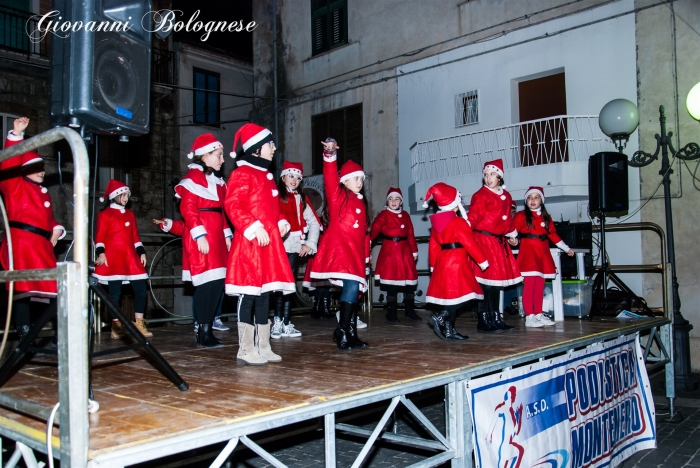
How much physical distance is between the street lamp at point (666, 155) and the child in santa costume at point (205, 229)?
21.2 feet

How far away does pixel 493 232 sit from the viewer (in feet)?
20.7

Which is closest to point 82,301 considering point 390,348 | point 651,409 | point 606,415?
point 390,348

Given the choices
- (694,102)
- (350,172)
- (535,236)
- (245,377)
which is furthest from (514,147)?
(245,377)

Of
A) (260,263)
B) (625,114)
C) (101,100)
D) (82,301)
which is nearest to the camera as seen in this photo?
(82,301)

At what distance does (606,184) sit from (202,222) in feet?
21.2

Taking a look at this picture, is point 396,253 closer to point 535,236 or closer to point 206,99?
point 535,236

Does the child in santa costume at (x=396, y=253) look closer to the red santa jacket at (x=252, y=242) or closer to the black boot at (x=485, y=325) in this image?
the black boot at (x=485, y=325)

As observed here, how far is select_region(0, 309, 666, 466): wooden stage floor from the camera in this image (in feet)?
8.37

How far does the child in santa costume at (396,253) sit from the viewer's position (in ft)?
27.6

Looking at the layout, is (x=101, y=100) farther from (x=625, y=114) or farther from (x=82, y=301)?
(x=625, y=114)

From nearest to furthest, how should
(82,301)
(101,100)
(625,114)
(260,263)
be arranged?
(82,301), (101,100), (260,263), (625,114)

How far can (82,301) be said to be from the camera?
2096mm

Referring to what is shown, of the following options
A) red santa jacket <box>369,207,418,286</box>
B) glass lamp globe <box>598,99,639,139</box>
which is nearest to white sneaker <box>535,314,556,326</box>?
red santa jacket <box>369,207,418,286</box>

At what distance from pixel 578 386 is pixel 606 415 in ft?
1.83
